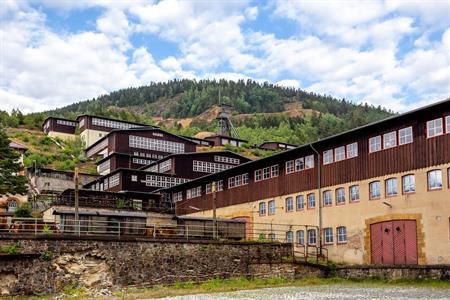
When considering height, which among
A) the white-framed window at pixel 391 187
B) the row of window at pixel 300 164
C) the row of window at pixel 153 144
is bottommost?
the white-framed window at pixel 391 187

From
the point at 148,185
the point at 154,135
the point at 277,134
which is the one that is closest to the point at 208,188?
the point at 148,185

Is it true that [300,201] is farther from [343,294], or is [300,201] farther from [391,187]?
[343,294]

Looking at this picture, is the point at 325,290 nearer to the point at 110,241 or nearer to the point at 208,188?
the point at 110,241

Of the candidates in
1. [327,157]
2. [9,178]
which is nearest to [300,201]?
[327,157]

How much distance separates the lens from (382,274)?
30.2 metres

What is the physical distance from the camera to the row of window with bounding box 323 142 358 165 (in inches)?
1372

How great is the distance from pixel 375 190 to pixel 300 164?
7.34 m

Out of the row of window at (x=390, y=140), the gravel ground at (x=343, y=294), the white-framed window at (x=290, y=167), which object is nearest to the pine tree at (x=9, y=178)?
the white-framed window at (x=290, y=167)

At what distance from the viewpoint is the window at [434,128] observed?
29.5 meters

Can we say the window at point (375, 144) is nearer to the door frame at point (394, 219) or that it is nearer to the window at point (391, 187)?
the window at point (391, 187)

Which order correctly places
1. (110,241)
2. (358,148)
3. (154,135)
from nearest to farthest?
(110,241) → (358,148) → (154,135)

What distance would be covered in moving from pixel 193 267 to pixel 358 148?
11908 millimetres

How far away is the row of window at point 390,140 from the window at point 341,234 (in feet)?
A: 16.7

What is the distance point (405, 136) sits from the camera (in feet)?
103
